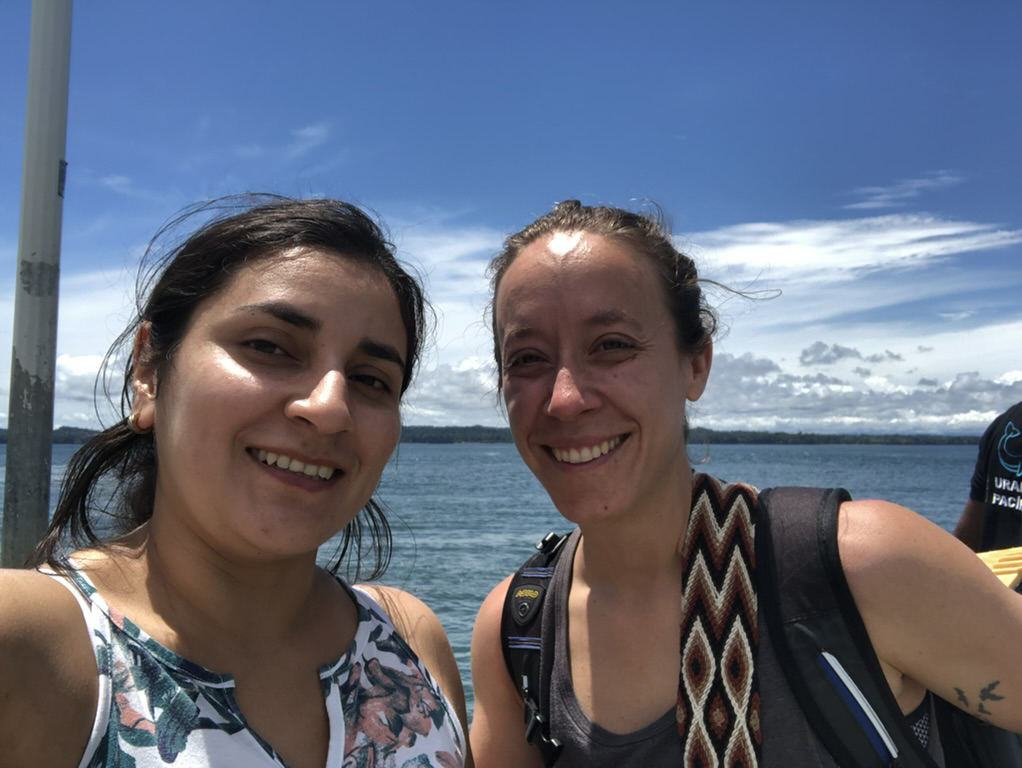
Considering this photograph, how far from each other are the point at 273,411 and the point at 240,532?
0.95ft

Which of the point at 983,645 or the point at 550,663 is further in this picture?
the point at 550,663

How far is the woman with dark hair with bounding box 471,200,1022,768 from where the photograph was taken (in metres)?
2.15

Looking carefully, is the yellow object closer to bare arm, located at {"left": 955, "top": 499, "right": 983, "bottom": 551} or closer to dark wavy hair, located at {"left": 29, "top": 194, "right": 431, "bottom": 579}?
dark wavy hair, located at {"left": 29, "top": 194, "right": 431, "bottom": 579}

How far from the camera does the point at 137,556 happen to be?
77.6 inches

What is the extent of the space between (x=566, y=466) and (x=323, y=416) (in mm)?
946

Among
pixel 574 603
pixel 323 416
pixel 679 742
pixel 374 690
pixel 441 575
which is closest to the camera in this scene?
pixel 323 416

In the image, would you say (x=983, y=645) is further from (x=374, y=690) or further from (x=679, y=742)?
(x=374, y=690)

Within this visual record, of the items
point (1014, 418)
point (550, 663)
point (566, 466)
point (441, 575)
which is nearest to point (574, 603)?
point (550, 663)

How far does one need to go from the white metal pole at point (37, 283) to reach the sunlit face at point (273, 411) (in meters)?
1.38

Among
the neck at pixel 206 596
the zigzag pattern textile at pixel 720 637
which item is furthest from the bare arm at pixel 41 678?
the zigzag pattern textile at pixel 720 637

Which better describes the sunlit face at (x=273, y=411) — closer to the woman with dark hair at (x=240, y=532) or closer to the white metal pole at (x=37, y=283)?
the woman with dark hair at (x=240, y=532)

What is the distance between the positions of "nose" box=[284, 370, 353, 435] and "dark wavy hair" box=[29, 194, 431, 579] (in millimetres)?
366

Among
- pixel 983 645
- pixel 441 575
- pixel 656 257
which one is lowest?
pixel 441 575

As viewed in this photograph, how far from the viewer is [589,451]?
99.9 inches
